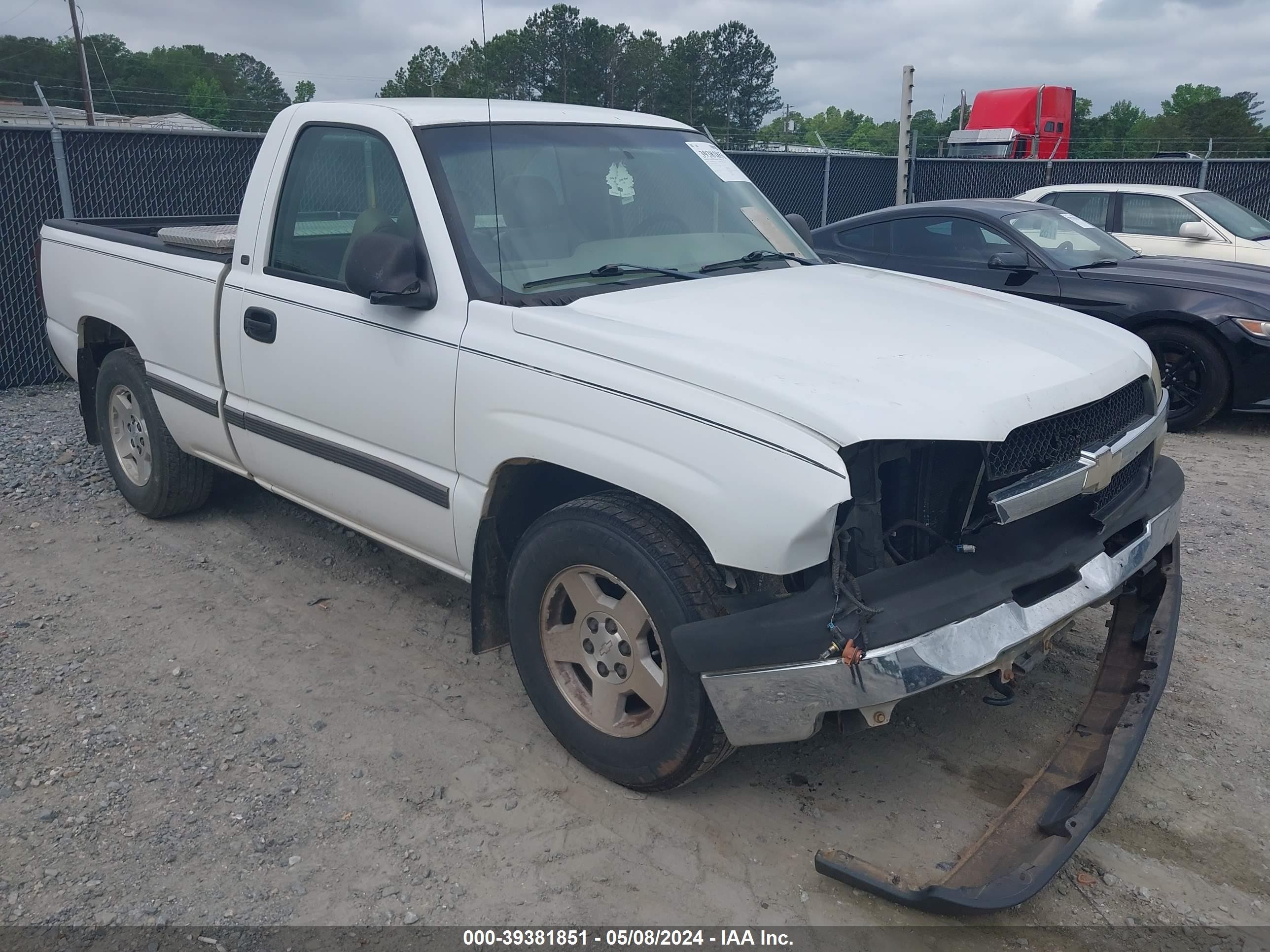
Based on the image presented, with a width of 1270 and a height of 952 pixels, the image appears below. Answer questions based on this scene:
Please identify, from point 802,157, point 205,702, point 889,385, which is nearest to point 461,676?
point 205,702

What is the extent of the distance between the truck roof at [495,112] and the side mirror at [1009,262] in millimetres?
4235

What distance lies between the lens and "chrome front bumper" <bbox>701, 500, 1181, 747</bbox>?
2.55 metres

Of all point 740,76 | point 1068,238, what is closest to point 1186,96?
point 740,76

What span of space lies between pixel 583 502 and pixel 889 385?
93 cm

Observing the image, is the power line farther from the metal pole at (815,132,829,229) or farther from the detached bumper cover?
the detached bumper cover

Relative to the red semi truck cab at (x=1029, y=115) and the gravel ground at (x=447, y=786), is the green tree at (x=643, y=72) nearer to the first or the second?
the red semi truck cab at (x=1029, y=115)

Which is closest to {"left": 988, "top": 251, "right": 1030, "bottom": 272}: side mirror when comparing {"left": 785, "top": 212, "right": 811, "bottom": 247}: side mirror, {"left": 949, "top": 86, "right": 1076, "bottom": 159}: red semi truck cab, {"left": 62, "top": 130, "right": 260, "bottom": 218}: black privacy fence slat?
{"left": 785, "top": 212, "right": 811, "bottom": 247}: side mirror

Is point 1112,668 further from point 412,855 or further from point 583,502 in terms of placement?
point 412,855

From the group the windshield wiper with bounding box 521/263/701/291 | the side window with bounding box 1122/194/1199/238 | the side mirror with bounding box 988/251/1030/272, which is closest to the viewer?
the windshield wiper with bounding box 521/263/701/291

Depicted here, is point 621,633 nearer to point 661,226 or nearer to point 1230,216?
point 661,226

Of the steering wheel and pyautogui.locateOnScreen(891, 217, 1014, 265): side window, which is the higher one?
the steering wheel

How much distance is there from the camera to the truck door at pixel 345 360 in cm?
347

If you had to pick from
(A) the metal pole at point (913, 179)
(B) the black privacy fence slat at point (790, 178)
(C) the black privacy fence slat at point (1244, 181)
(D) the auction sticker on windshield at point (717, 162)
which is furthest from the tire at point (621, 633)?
(C) the black privacy fence slat at point (1244, 181)

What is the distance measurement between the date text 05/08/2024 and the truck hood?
1272mm
